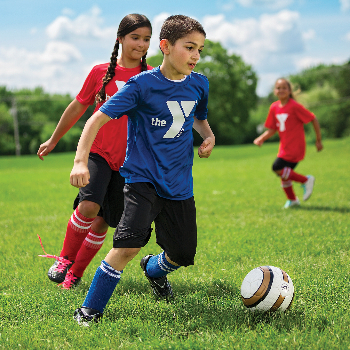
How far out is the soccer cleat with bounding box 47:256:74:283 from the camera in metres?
4.16

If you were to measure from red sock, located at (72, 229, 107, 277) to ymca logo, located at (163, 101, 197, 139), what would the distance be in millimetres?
1523

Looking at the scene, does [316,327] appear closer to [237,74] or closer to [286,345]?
[286,345]

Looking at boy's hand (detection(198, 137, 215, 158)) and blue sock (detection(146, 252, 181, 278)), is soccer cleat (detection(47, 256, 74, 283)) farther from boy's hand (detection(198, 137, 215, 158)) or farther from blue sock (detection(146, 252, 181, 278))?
boy's hand (detection(198, 137, 215, 158))

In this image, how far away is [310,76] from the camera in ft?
294

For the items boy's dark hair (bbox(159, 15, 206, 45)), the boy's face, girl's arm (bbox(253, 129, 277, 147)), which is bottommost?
girl's arm (bbox(253, 129, 277, 147))

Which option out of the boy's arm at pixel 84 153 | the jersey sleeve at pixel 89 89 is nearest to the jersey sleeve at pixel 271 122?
the jersey sleeve at pixel 89 89

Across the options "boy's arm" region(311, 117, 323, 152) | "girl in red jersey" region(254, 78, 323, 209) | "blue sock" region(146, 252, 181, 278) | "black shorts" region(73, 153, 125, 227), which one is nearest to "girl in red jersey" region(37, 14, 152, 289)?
"black shorts" region(73, 153, 125, 227)

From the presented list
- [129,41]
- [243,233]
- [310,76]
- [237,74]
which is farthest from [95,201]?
[310,76]

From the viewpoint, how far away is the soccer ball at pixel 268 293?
10.9 ft

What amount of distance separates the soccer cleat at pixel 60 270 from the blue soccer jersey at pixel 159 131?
140cm

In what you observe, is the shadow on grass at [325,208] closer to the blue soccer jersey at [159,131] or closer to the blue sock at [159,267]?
the blue sock at [159,267]

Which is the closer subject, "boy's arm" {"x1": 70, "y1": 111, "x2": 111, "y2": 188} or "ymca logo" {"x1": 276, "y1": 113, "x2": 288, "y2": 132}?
"boy's arm" {"x1": 70, "y1": 111, "x2": 111, "y2": 188}

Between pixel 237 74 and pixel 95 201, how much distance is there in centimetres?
6161

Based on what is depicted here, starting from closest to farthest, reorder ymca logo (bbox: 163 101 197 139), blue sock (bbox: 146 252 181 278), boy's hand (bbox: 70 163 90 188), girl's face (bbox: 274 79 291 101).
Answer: boy's hand (bbox: 70 163 90 188)
ymca logo (bbox: 163 101 197 139)
blue sock (bbox: 146 252 181 278)
girl's face (bbox: 274 79 291 101)
